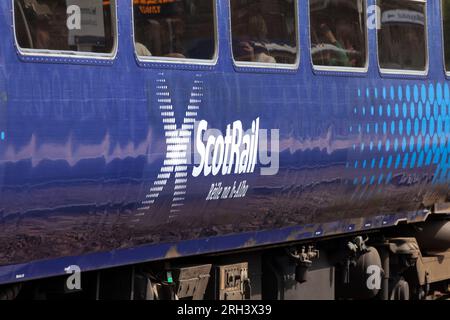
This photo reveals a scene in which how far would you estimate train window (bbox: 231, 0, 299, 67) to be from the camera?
7.75 meters

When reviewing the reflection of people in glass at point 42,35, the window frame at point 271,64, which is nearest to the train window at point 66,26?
the reflection of people in glass at point 42,35

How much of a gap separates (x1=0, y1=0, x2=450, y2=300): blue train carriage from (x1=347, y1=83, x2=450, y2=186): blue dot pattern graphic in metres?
0.02

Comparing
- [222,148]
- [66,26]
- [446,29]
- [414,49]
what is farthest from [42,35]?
[446,29]

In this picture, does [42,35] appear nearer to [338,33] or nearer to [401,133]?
[338,33]

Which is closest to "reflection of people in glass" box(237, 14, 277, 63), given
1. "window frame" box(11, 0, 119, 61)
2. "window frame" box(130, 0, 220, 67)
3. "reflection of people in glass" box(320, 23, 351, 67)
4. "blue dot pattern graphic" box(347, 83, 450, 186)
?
"window frame" box(130, 0, 220, 67)

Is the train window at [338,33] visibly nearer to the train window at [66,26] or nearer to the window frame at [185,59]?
the window frame at [185,59]

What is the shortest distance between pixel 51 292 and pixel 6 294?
0.44 metres

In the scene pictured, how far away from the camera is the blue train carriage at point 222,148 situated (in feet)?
20.4

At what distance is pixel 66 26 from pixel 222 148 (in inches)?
62.0

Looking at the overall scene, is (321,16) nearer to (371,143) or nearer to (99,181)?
(371,143)

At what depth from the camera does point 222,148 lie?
7469mm

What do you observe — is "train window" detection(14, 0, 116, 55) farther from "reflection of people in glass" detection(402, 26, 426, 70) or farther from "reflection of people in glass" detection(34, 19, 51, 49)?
"reflection of people in glass" detection(402, 26, 426, 70)

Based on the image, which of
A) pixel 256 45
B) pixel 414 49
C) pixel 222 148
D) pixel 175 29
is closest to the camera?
pixel 175 29

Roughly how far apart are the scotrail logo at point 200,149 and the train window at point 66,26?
22.3 inches
